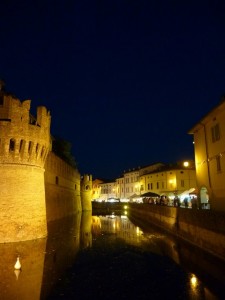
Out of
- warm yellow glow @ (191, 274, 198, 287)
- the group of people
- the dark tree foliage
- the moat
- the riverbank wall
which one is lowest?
warm yellow glow @ (191, 274, 198, 287)

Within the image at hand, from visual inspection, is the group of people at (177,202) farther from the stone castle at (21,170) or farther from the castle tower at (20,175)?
the castle tower at (20,175)

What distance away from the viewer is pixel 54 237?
2406 cm

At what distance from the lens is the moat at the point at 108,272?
465 inches

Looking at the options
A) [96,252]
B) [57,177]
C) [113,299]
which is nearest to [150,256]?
[96,252]

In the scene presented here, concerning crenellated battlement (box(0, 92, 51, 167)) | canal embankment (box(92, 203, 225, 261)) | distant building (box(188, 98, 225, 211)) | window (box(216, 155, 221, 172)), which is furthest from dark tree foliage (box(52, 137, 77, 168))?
window (box(216, 155, 221, 172))

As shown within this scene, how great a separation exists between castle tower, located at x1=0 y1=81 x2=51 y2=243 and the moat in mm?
1144

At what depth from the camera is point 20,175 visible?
67.9 ft

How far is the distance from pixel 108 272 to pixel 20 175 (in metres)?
9.62

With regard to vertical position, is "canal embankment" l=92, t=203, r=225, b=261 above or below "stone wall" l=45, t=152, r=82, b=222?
below

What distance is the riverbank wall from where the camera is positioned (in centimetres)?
1600

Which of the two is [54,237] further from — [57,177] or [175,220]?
[57,177]

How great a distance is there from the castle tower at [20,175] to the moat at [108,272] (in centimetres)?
114

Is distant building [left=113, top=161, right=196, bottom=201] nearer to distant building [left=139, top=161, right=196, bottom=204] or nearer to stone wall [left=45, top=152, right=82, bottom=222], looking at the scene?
distant building [left=139, top=161, right=196, bottom=204]

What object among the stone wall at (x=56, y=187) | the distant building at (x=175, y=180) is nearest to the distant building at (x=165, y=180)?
the distant building at (x=175, y=180)
